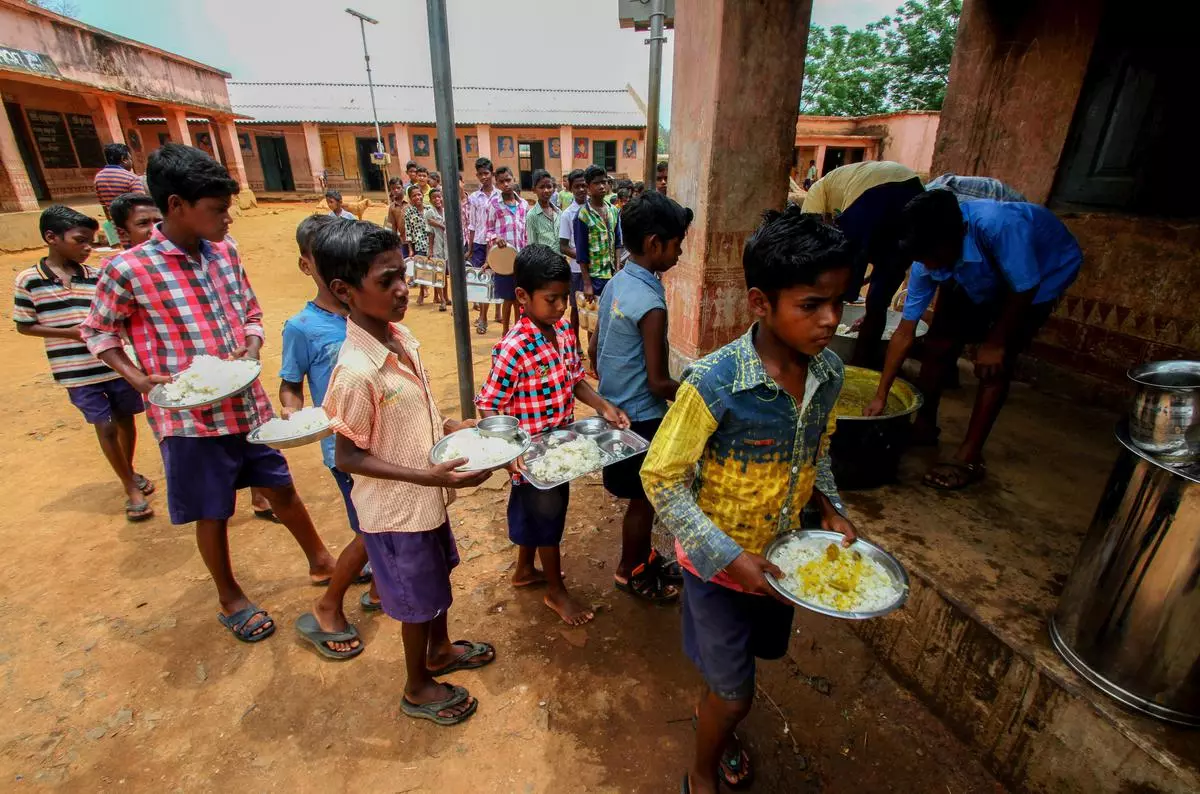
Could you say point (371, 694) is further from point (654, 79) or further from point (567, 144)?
point (567, 144)

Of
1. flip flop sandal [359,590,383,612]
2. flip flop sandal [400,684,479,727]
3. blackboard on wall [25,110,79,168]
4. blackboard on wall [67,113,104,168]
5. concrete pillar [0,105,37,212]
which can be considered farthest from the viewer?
blackboard on wall [67,113,104,168]

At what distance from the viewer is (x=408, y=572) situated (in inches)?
81.0

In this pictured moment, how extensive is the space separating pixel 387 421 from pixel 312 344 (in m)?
0.99

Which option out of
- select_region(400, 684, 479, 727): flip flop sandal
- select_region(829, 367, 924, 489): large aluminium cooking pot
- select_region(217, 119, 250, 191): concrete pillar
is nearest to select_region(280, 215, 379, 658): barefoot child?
select_region(400, 684, 479, 727): flip flop sandal

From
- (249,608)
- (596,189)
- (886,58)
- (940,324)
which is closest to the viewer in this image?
(249,608)

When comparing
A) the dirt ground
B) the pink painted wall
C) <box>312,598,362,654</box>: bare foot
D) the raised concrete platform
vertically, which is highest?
the pink painted wall

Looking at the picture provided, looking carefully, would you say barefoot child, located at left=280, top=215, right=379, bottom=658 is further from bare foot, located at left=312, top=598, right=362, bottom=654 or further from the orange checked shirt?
the orange checked shirt

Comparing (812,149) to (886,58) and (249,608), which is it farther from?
(249,608)

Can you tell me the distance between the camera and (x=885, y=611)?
1.50m

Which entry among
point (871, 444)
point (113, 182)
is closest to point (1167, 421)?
point (871, 444)

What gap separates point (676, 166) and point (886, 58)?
25.6 m

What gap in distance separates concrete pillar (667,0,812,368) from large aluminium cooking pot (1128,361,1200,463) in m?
2.64

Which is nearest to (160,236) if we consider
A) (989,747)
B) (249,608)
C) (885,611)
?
(249,608)

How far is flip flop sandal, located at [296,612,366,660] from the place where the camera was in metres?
2.64
